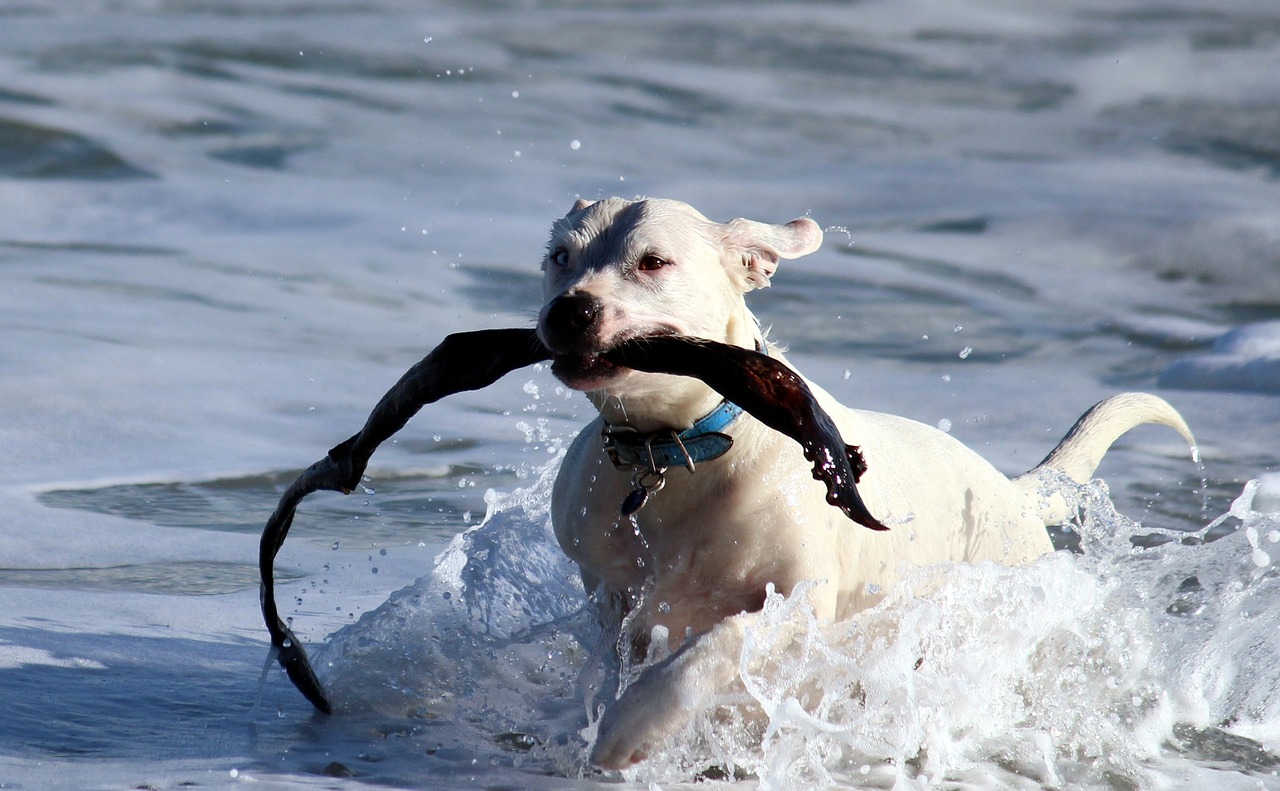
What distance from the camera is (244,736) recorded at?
10.6 feet

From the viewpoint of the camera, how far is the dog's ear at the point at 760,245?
3.41 m

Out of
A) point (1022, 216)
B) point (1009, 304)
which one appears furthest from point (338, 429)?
point (1022, 216)

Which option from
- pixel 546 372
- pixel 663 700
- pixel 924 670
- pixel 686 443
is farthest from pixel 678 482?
pixel 546 372

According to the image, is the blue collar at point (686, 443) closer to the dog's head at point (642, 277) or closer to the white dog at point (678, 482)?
the white dog at point (678, 482)

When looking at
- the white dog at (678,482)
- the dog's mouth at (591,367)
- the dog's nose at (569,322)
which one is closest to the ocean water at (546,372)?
the white dog at (678,482)

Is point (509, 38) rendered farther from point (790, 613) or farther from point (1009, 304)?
point (790, 613)

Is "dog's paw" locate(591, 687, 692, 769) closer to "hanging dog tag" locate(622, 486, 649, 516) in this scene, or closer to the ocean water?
the ocean water

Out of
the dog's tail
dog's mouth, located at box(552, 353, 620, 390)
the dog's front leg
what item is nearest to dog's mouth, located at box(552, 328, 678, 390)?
dog's mouth, located at box(552, 353, 620, 390)

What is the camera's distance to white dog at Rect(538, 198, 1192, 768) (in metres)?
3.02

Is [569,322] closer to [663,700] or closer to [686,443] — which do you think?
[686,443]

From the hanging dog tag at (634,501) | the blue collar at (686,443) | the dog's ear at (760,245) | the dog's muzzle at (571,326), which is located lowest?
the hanging dog tag at (634,501)

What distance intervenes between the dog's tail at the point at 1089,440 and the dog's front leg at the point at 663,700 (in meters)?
1.65

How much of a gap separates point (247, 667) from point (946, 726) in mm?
1744

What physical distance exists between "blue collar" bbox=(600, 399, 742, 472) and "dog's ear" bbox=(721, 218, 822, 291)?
14.4 inches
